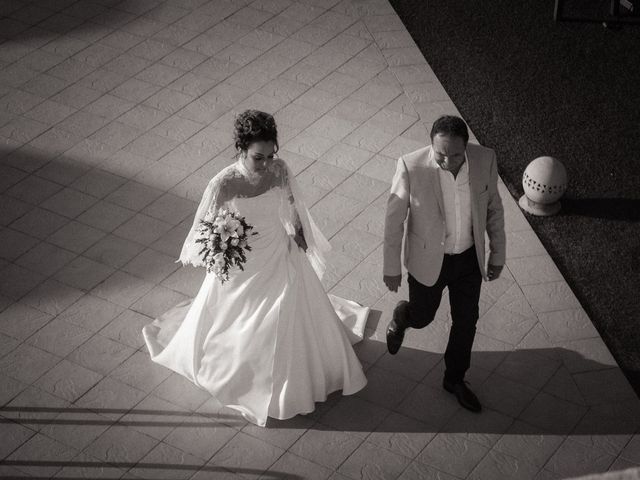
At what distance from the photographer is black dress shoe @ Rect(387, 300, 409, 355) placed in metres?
6.39

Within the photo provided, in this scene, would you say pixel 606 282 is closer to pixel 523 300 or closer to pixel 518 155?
pixel 523 300

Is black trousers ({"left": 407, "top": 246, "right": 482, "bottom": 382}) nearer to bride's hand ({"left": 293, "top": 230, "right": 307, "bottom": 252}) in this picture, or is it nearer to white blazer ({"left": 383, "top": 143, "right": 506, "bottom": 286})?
white blazer ({"left": 383, "top": 143, "right": 506, "bottom": 286})

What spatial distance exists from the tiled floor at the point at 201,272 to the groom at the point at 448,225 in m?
0.72

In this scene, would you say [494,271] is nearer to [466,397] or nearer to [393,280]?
[393,280]

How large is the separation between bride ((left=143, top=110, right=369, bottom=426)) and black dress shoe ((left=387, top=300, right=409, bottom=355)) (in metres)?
0.28

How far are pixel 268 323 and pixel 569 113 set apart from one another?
4.63 meters

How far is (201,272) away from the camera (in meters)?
7.59

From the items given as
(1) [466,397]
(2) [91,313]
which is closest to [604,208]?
(1) [466,397]

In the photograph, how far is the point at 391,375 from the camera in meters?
6.64

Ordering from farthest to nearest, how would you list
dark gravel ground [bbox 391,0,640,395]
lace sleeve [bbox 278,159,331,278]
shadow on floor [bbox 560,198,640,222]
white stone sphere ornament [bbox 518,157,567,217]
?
shadow on floor [bbox 560,198,640,222]
white stone sphere ornament [bbox 518,157,567,217]
dark gravel ground [bbox 391,0,640,395]
lace sleeve [bbox 278,159,331,278]

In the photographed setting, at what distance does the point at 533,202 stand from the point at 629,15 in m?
3.74

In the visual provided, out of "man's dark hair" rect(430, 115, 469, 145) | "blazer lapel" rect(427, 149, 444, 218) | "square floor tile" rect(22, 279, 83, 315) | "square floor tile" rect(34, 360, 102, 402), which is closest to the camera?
"man's dark hair" rect(430, 115, 469, 145)

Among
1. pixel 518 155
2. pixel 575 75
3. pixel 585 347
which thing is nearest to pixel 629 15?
pixel 575 75

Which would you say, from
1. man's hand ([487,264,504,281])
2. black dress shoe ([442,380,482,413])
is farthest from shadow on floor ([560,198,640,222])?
black dress shoe ([442,380,482,413])
